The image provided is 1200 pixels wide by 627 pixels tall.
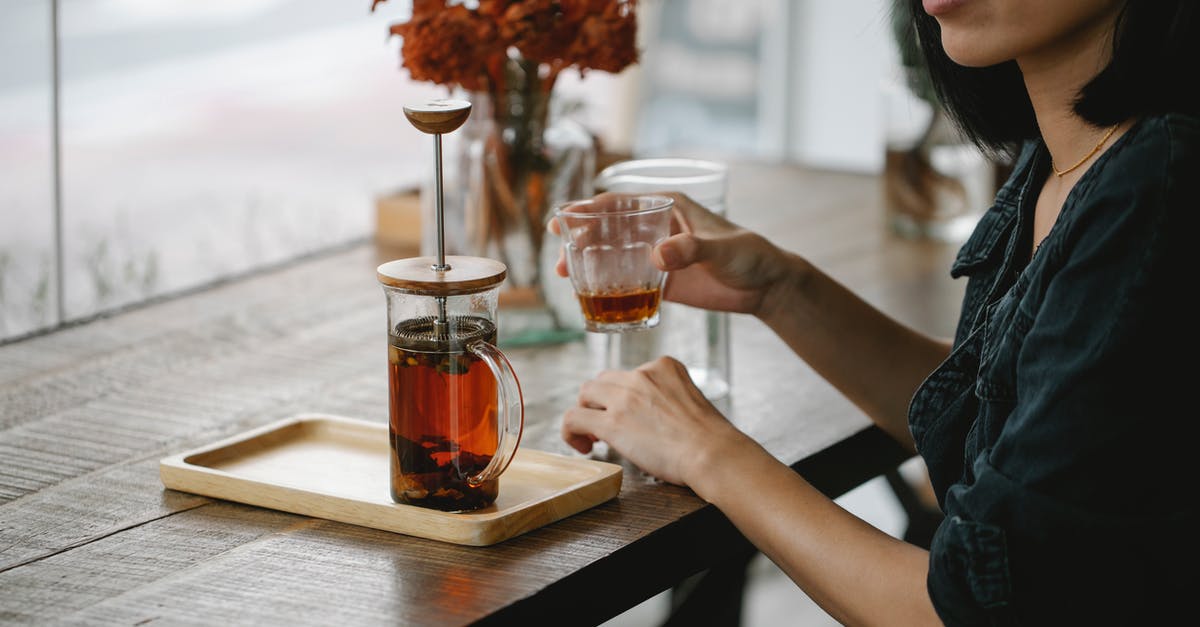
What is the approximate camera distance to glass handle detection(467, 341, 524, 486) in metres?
1.11

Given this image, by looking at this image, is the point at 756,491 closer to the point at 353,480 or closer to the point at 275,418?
the point at 353,480

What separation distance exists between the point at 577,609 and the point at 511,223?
72cm

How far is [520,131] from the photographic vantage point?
1683mm

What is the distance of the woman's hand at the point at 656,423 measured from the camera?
1244 millimetres

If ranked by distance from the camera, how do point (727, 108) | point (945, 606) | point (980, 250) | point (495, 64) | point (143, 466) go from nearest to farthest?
point (945, 606)
point (143, 466)
point (980, 250)
point (495, 64)
point (727, 108)

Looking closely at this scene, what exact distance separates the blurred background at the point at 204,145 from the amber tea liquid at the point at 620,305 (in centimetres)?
43

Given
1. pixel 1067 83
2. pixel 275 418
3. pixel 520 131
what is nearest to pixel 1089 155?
pixel 1067 83

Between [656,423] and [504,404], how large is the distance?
22 cm

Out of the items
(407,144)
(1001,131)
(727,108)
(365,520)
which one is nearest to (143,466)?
(365,520)

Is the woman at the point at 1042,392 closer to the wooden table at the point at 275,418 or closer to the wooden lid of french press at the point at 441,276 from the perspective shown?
the wooden table at the point at 275,418

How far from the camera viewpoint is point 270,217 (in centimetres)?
288

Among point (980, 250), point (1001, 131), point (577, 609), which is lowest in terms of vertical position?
point (577, 609)

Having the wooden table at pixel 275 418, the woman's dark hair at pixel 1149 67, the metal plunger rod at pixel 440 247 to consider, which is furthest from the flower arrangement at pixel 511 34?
the woman's dark hair at pixel 1149 67

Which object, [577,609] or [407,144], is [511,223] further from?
[407,144]
